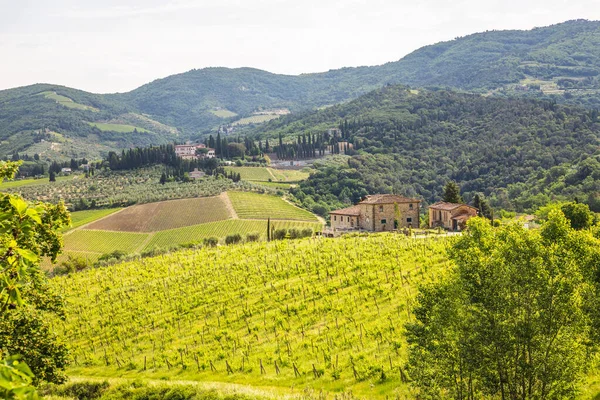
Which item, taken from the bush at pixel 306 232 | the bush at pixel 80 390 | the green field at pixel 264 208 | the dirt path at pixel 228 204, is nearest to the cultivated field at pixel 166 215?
the dirt path at pixel 228 204

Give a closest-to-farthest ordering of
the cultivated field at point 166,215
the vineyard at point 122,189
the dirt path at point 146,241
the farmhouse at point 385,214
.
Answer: the farmhouse at point 385,214 < the dirt path at point 146,241 < the cultivated field at point 166,215 < the vineyard at point 122,189

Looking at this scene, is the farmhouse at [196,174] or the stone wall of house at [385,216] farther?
the farmhouse at [196,174]

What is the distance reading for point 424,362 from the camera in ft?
69.9

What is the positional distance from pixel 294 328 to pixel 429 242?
19675 millimetres

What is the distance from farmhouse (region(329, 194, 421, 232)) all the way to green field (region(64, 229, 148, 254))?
1580 inches

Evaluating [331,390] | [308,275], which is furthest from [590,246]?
[308,275]

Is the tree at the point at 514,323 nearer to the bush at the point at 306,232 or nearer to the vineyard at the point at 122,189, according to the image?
the bush at the point at 306,232

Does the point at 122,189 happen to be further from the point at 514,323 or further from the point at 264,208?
the point at 514,323

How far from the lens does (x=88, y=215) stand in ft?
404

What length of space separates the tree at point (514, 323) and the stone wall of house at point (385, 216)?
64.9 metres

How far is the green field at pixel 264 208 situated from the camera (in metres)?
120

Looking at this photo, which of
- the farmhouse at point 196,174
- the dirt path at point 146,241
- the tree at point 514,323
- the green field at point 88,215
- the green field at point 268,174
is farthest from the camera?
the green field at point 268,174

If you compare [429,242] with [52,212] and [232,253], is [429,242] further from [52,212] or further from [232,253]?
[52,212]

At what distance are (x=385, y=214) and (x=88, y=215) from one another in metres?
68.7
